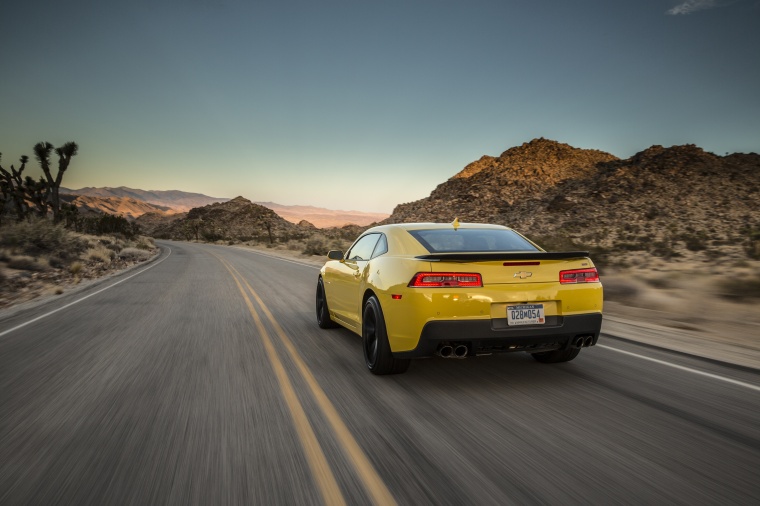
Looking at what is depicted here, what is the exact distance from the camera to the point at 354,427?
142 inches

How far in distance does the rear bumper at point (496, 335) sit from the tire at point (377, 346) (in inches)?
10.7

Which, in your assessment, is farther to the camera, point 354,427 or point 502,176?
point 502,176

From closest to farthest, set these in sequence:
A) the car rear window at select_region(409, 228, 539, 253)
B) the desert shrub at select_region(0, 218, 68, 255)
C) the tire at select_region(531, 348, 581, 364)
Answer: the tire at select_region(531, 348, 581, 364) < the car rear window at select_region(409, 228, 539, 253) < the desert shrub at select_region(0, 218, 68, 255)

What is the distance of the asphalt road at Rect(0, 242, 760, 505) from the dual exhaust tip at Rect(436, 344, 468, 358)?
0.35 m

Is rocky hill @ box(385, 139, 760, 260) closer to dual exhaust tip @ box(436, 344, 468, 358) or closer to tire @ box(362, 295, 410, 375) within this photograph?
tire @ box(362, 295, 410, 375)

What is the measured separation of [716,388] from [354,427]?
331cm

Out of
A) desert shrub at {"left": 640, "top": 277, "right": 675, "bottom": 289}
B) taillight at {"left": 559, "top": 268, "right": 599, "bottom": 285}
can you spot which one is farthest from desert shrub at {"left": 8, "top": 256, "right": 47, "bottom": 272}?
desert shrub at {"left": 640, "top": 277, "right": 675, "bottom": 289}

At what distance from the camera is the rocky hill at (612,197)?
37.2m

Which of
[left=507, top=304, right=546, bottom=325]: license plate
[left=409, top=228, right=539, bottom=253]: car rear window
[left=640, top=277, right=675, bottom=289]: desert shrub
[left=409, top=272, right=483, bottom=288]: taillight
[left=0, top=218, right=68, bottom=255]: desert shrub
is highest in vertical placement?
[left=409, top=228, right=539, bottom=253]: car rear window

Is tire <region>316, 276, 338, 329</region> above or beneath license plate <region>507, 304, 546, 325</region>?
beneath

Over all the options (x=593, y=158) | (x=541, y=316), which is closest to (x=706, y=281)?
(x=541, y=316)

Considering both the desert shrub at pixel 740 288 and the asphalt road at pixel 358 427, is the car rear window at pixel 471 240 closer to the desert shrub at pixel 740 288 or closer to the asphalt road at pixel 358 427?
the asphalt road at pixel 358 427

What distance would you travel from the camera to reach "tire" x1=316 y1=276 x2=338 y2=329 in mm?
7469

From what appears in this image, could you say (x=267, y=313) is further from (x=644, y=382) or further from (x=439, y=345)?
(x=644, y=382)
